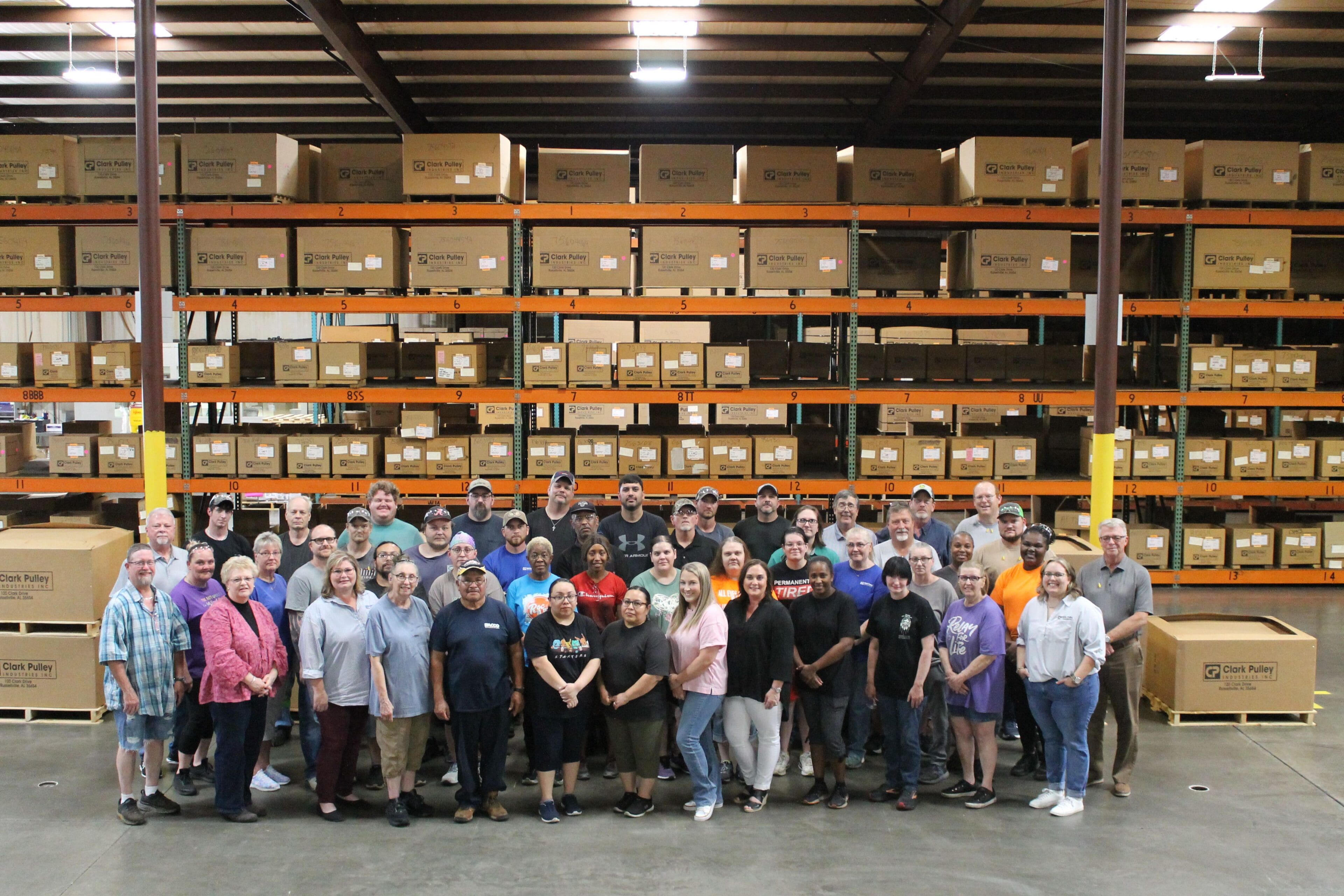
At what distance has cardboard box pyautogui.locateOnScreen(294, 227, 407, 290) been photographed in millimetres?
11352

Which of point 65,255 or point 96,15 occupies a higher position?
point 96,15

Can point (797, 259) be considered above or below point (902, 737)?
above

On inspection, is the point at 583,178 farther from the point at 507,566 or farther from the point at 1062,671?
the point at 1062,671

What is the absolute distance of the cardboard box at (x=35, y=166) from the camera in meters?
11.4

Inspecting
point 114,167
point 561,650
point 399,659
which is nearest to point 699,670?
point 561,650

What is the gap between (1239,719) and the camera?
8172 mm

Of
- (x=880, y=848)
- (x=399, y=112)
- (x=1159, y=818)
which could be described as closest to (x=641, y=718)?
(x=880, y=848)

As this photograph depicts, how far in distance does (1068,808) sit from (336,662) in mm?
4599

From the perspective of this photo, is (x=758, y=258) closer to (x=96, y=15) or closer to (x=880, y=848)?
(x=880, y=848)

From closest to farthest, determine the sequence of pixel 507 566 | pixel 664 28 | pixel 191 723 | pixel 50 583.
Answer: pixel 191 723, pixel 507 566, pixel 50 583, pixel 664 28

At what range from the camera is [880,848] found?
19.6 ft

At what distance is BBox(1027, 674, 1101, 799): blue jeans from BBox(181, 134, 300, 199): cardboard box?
9.36m

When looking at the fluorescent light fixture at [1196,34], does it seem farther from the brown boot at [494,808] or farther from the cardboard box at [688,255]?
the brown boot at [494,808]

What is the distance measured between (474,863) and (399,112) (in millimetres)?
11202
